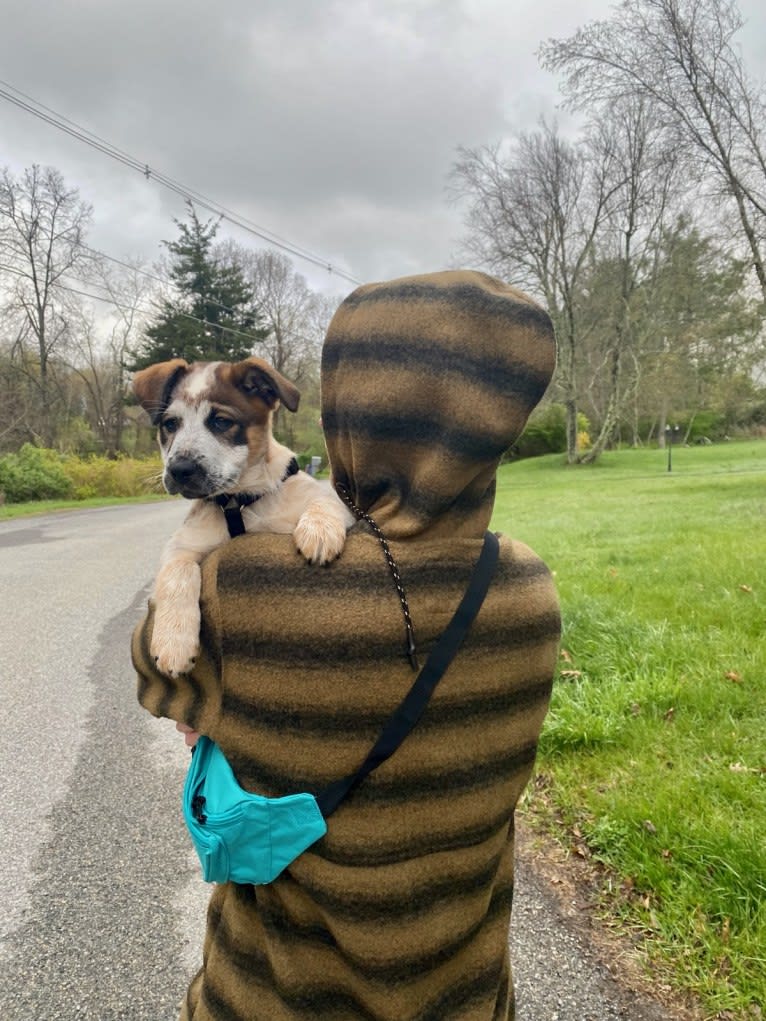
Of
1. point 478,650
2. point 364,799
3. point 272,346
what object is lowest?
point 364,799

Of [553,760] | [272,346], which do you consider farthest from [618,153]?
[553,760]

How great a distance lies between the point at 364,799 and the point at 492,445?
73 cm

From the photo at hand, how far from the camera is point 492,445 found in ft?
4.35

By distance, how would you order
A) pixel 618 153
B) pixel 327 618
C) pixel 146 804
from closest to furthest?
pixel 327 618 → pixel 146 804 → pixel 618 153

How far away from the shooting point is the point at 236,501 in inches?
108

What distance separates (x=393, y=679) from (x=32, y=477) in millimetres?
27357

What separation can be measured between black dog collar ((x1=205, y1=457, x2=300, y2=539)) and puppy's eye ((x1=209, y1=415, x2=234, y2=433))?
0.33 meters

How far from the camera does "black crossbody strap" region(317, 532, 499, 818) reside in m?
1.25

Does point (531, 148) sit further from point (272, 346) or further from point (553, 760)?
point (553, 760)

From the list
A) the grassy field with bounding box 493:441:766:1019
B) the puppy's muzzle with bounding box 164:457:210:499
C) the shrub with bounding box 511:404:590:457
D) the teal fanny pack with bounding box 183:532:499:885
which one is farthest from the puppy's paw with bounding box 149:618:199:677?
the shrub with bounding box 511:404:590:457

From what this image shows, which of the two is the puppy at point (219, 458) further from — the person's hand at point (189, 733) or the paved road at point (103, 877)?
the paved road at point (103, 877)

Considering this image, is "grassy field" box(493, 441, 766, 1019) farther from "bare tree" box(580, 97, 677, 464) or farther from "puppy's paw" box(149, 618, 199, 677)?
"bare tree" box(580, 97, 677, 464)

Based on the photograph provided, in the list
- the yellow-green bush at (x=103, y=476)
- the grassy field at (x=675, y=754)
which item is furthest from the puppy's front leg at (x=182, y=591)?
the yellow-green bush at (x=103, y=476)

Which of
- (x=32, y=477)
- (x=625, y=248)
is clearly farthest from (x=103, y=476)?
(x=625, y=248)
